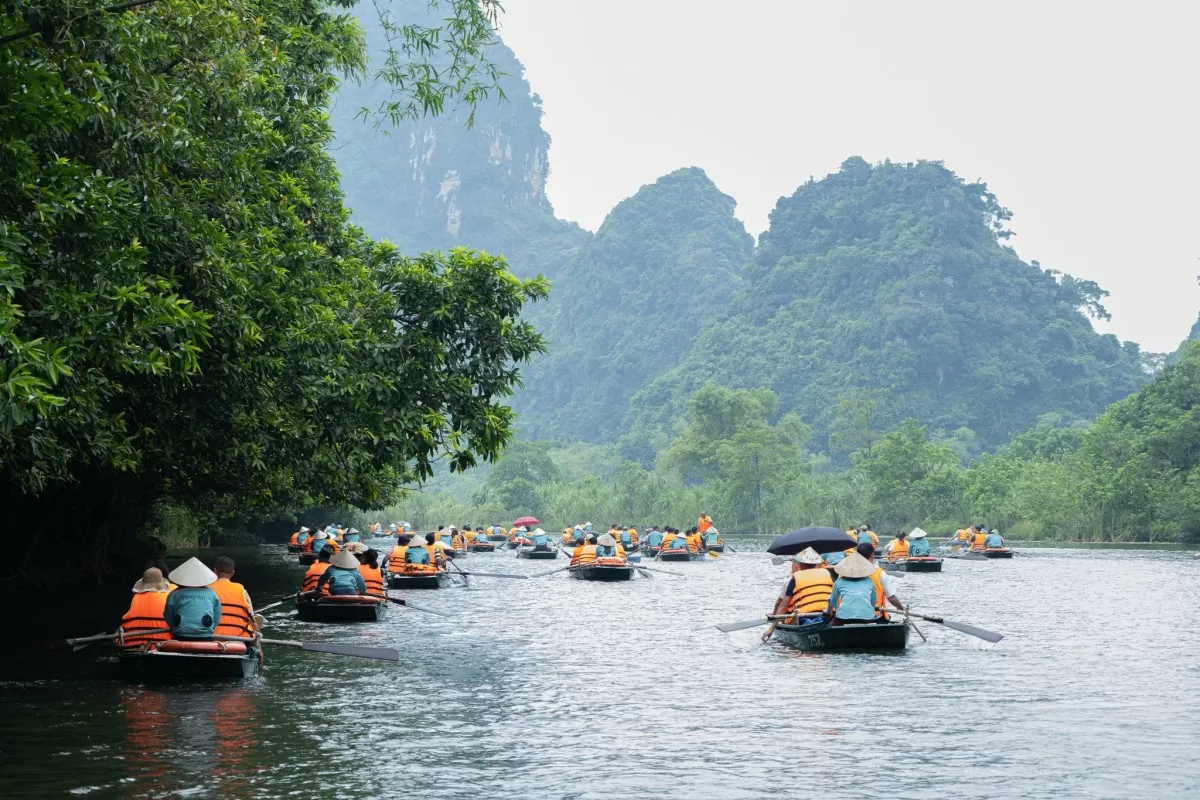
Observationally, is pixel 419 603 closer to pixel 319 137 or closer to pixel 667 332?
pixel 319 137

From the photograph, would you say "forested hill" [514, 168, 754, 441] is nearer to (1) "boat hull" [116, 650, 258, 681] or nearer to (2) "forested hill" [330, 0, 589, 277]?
(2) "forested hill" [330, 0, 589, 277]

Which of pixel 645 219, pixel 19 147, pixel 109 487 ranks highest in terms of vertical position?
pixel 645 219

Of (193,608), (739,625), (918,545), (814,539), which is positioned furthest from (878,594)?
(918,545)

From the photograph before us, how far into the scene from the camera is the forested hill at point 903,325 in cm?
9781

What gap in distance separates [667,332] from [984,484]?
67.8 meters

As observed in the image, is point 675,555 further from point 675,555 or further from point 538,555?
point 538,555

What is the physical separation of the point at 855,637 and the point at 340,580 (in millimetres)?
8619

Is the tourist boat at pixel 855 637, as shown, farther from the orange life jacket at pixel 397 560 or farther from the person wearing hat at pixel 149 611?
the orange life jacket at pixel 397 560

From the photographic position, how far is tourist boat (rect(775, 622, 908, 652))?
1694 cm

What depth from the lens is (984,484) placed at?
6294 cm

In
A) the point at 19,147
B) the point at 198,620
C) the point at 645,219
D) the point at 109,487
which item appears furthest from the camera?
the point at 645,219

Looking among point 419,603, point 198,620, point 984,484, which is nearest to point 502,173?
point 984,484

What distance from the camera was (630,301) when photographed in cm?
13550

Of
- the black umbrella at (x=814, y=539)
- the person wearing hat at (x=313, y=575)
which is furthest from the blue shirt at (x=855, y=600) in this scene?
the person wearing hat at (x=313, y=575)
